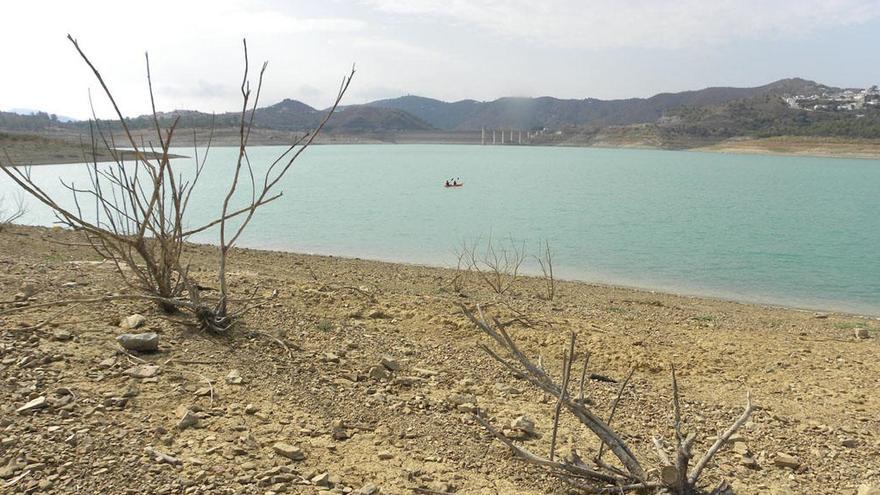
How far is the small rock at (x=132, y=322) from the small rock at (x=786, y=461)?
14.5 feet

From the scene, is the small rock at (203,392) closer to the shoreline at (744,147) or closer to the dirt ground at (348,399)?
the dirt ground at (348,399)

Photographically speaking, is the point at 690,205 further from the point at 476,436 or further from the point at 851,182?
the point at 476,436

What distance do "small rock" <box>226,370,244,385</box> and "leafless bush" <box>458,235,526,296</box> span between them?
5.56 metres

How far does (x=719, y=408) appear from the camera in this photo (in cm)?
446

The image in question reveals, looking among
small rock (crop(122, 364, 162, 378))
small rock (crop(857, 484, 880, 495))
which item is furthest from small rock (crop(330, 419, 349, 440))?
small rock (crop(857, 484, 880, 495))

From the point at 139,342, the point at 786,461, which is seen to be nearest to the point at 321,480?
the point at 139,342

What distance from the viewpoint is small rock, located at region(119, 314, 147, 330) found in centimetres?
443

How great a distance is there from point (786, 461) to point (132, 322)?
450cm

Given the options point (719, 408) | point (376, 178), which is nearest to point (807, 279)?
point (719, 408)

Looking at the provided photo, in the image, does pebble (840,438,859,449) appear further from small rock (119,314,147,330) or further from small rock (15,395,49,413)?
small rock (119,314,147,330)

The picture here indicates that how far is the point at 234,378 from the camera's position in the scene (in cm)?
393

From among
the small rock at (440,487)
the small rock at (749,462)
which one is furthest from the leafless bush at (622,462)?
the small rock at (749,462)

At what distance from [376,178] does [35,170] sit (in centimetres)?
2412

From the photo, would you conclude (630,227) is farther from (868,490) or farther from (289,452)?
(289,452)
